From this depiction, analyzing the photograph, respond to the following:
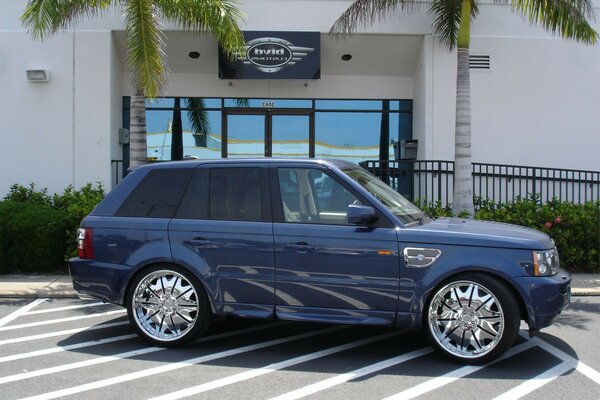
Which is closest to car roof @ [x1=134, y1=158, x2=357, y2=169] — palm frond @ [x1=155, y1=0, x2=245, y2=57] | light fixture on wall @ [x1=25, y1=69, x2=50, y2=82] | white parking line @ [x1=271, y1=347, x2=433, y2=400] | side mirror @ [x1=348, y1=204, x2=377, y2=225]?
side mirror @ [x1=348, y1=204, x2=377, y2=225]

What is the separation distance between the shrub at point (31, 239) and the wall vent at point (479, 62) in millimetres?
8829

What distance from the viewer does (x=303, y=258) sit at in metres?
5.40

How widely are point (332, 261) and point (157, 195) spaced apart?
1.88 metres

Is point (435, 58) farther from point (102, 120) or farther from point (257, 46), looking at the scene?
point (102, 120)

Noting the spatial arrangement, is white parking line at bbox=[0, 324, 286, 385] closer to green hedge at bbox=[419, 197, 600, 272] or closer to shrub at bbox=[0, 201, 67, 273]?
shrub at bbox=[0, 201, 67, 273]

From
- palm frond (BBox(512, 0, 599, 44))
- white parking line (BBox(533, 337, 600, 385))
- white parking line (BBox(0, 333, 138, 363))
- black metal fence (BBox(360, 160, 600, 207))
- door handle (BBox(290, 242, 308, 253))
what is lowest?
white parking line (BBox(0, 333, 138, 363))

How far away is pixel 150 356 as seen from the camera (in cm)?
557

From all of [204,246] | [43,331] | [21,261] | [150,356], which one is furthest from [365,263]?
[21,261]

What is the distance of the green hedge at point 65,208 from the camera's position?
9.77 meters

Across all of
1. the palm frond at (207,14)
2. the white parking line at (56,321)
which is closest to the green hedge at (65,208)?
the white parking line at (56,321)

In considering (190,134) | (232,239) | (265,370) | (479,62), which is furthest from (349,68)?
(265,370)

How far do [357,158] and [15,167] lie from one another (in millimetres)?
7515

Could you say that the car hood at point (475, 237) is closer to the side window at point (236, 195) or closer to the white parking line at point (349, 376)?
the white parking line at point (349, 376)

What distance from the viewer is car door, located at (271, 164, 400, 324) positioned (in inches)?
208
